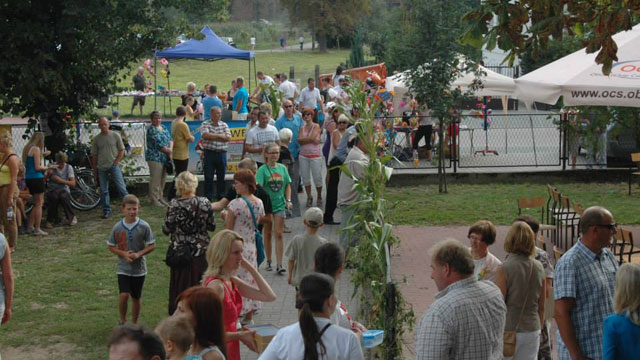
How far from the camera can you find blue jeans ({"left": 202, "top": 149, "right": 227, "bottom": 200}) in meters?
16.6

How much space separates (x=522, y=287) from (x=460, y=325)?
1.70m

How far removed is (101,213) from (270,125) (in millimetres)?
3821

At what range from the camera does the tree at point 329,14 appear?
8131cm

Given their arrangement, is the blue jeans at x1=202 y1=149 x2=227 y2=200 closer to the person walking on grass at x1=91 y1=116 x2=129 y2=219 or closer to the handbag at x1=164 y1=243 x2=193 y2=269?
the person walking on grass at x1=91 y1=116 x2=129 y2=219

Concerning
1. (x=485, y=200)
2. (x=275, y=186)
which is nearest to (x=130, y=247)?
(x=275, y=186)

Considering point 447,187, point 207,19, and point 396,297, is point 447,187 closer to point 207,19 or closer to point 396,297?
point 207,19

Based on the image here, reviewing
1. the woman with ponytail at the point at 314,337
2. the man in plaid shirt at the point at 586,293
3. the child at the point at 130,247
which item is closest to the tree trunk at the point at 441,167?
the child at the point at 130,247

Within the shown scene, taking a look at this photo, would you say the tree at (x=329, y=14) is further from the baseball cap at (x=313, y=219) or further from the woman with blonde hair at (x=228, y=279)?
the woman with blonde hair at (x=228, y=279)

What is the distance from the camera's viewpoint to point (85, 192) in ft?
54.7

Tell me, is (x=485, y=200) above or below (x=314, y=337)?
below

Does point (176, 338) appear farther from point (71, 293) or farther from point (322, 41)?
point (322, 41)

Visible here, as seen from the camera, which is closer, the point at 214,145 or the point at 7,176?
the point at 7,176

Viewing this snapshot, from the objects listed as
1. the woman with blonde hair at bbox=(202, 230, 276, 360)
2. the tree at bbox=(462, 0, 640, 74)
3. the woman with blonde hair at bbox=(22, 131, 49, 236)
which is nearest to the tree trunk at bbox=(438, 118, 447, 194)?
the woman with blonde hair at bbox=(22, 131, 49, 236)

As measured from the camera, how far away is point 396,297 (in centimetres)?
698
